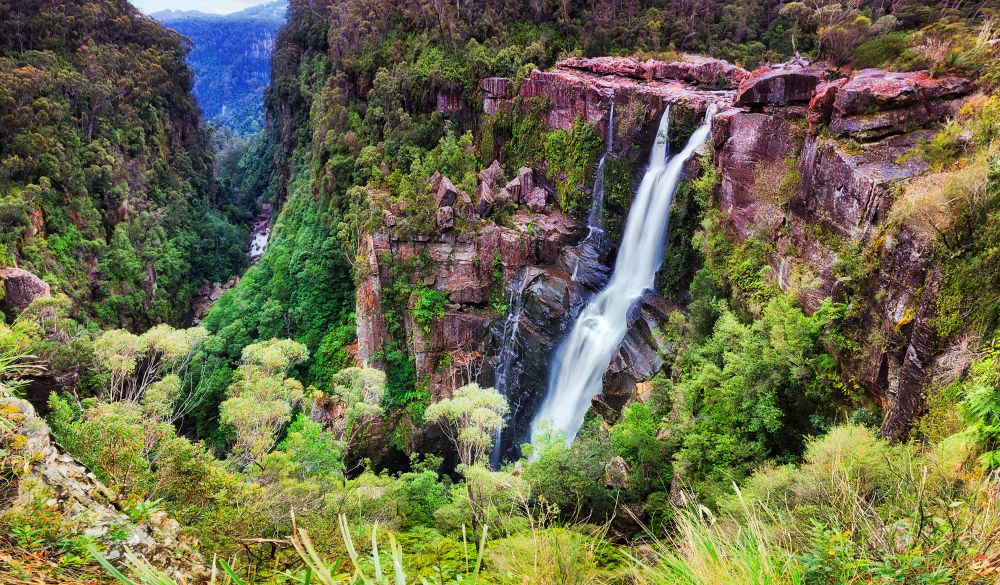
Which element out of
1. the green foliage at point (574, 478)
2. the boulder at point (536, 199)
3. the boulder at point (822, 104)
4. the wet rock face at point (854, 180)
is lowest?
the green foliage at point (574, 478)

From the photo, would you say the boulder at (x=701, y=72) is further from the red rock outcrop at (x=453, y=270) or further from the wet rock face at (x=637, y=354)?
the wet rock face at (x=637, y=354)

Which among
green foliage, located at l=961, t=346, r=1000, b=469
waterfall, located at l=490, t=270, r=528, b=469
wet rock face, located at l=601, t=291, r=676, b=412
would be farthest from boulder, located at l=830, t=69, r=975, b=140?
waterfall, located at l=490, t=270, r=528, b=469

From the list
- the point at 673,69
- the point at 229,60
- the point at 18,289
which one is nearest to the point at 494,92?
the point at 673,69

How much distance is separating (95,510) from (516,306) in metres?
18.3

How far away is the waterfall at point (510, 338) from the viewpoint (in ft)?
70.2

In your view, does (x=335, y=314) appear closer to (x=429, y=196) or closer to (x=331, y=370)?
(x=331, y=370)

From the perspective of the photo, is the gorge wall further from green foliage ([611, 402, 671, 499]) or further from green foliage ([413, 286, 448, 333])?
green foliage ([611, 402, 671, 499])

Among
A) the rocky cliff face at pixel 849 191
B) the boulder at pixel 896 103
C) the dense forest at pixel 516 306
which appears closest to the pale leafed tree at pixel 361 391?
the dense forest at pixel 516 306

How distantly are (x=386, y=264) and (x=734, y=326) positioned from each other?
15017mm

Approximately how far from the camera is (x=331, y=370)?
2461cm

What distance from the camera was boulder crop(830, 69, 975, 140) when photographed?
10.4 meters

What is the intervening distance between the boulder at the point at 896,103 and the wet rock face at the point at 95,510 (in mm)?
13200

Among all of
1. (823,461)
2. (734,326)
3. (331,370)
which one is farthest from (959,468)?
Answer: (331,370)

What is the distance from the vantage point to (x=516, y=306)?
2159 centimetres
